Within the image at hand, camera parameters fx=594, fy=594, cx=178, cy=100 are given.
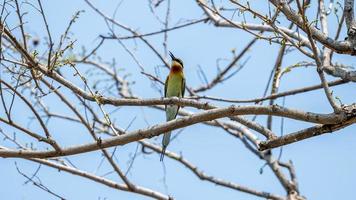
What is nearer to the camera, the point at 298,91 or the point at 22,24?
the point at 22,24

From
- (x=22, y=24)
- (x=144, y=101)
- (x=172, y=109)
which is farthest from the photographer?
(x=172, y=109)

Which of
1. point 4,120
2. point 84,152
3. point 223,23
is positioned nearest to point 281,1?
point 84,152

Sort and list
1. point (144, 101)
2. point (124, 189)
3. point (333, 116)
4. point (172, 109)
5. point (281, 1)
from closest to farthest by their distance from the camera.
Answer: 1. point (333, 116)
2. point (281, 1)
3. point (144, 101)
4. point (124, 189)
5. point (172, 109)

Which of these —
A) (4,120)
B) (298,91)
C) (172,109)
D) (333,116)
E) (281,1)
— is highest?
(172,109)

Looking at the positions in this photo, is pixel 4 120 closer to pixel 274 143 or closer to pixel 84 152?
pixel 84 152

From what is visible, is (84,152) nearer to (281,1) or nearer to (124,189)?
(281,1)

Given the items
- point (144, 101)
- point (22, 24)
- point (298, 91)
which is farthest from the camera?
point (298, 91)

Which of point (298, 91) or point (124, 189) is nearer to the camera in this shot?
point (298, 91)

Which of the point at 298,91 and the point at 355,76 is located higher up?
the point at 298,91

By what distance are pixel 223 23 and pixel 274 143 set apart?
228cm

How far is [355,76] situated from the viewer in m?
2.98

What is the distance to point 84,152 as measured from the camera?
10.1 ft

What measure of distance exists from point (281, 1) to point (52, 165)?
224 cm

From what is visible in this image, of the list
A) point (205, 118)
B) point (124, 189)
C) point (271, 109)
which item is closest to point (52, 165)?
point (124, 189)
